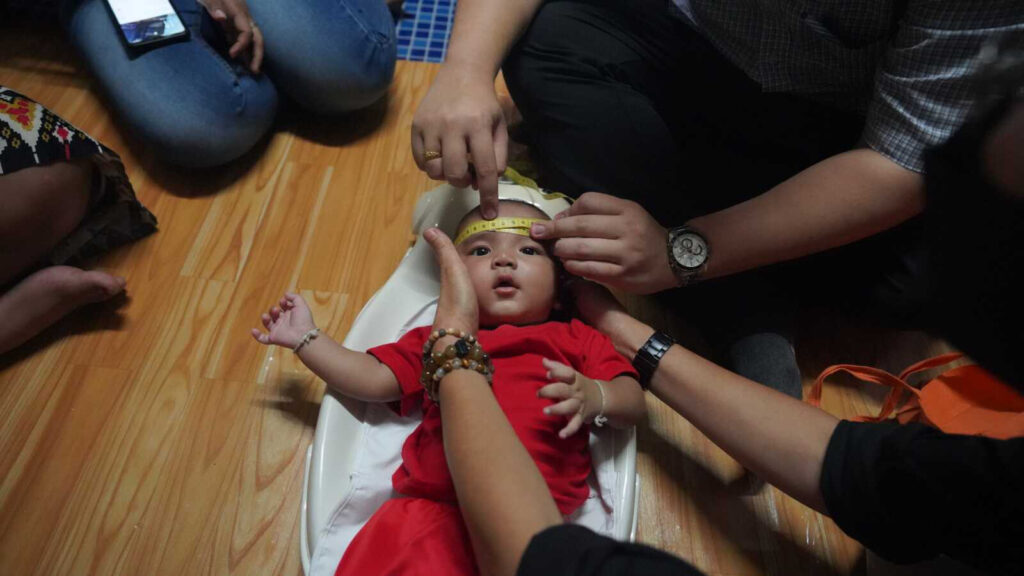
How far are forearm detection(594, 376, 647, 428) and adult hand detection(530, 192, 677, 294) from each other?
144 millimetres

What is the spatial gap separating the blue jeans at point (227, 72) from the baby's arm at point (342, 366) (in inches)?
21.6

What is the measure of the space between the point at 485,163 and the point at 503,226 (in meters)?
0.12

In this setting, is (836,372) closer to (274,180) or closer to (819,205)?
(819,205)

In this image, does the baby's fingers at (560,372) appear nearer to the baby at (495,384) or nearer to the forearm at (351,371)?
the baby at (495,384)

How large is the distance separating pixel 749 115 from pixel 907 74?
365mm

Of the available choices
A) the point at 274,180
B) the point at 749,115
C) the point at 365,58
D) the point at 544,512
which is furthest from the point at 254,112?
the point at 544,512

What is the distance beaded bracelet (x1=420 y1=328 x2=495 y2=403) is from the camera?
0.81 meters

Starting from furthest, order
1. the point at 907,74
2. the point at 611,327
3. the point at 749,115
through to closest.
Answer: the point at 749,115 < the point at 611,327 < the point at 907,74

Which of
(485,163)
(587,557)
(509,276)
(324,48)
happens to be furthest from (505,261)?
(324,48)

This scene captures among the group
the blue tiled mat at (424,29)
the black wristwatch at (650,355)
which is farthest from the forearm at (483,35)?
the blue tiled mat at (424,29)

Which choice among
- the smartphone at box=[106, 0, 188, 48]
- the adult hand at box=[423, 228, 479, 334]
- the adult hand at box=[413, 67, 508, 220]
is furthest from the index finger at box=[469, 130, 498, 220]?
the smartphone at box=[106, 0, 188, 48]

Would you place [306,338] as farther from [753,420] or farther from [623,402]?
[753,420]

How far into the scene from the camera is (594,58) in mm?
1219

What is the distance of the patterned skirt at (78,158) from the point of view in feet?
3.52
